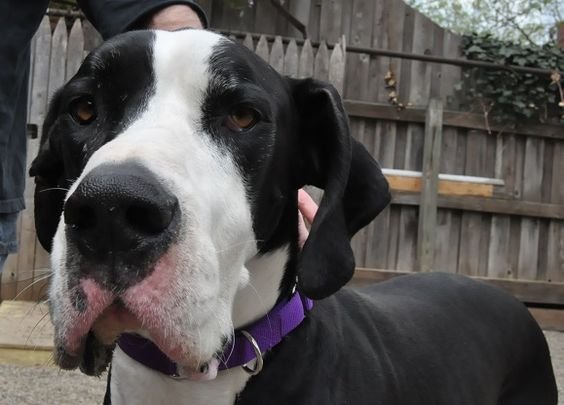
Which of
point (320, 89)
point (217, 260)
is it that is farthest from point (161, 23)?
point (217, 260)

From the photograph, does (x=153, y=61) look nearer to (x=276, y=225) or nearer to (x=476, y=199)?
(x=276, y=225)

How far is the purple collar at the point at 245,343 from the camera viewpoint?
194 centimetres

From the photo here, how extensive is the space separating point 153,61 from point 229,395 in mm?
910

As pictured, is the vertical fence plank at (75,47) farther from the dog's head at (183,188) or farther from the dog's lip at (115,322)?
the dog's lip at (115,322)

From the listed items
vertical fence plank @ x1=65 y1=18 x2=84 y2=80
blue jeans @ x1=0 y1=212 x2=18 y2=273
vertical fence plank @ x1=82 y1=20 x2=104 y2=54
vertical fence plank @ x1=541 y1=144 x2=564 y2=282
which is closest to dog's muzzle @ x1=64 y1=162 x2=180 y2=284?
blue jeans @ x1=0 y1=212 x2=18 y2=273

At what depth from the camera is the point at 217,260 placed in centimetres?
161

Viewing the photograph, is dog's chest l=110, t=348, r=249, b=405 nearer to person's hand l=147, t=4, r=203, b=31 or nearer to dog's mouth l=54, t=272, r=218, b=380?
dog's mouth l=54, t=272, r=218, b=380

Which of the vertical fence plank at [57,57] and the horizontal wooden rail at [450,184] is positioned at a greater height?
the vertical fence plank at [57,57]

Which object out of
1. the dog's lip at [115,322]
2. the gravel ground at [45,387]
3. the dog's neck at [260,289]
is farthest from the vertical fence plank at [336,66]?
the dog's lip at [115,322]

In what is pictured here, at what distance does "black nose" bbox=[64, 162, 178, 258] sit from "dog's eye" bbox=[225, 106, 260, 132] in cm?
49

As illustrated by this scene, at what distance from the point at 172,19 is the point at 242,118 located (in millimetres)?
770

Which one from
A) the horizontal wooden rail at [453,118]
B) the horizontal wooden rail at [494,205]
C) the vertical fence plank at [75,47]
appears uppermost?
the vertical fence plank at [75,47]

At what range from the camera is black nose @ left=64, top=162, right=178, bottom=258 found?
1356 mm

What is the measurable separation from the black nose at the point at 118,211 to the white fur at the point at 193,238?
44 mm
